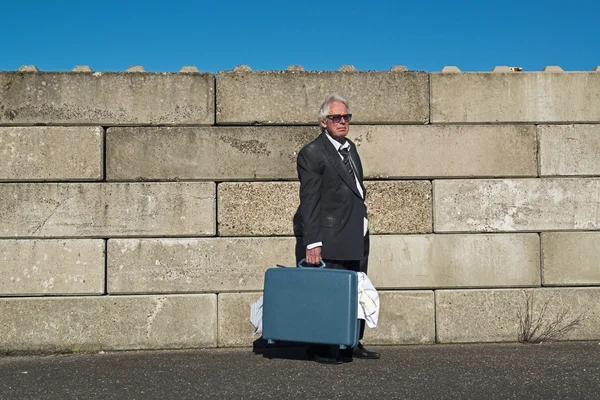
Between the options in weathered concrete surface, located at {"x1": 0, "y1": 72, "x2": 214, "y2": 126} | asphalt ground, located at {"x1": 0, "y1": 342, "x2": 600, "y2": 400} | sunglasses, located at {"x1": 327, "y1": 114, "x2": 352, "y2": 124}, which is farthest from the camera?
weathered concrete surface, located at {"x1": 0, "y1": 72, "x2": 214, "y2": 126}

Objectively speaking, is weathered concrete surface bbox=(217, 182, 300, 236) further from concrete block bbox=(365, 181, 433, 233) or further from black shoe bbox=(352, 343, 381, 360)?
black shoe bbox=(352, 343, 381, 360)

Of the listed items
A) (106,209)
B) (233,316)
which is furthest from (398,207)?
(106,209)

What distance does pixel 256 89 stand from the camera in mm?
6465

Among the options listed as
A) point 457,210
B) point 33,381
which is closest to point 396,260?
point 457,210

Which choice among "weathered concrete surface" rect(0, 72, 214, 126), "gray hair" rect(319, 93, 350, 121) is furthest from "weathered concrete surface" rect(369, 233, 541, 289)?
"weathered concrete surface" rect(0, 72, 214, 126)

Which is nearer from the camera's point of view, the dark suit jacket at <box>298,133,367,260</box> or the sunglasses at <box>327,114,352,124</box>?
the dark suit jacket at <box>298,133,367,260</box>

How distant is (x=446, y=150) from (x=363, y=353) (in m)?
1.82

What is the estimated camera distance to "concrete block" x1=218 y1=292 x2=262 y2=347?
634cm

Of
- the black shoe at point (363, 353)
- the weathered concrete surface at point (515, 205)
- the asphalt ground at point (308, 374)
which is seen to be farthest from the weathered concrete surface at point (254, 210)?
the weathered concrete surface at point (515, 205)

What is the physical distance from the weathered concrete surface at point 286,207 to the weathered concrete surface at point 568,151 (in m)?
1.04

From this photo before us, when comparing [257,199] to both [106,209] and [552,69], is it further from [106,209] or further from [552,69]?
[552,69]

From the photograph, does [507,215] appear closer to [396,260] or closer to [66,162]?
[396,260]

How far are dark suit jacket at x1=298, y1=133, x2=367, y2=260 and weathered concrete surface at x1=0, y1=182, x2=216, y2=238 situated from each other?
104cm

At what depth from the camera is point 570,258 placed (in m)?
6.54
